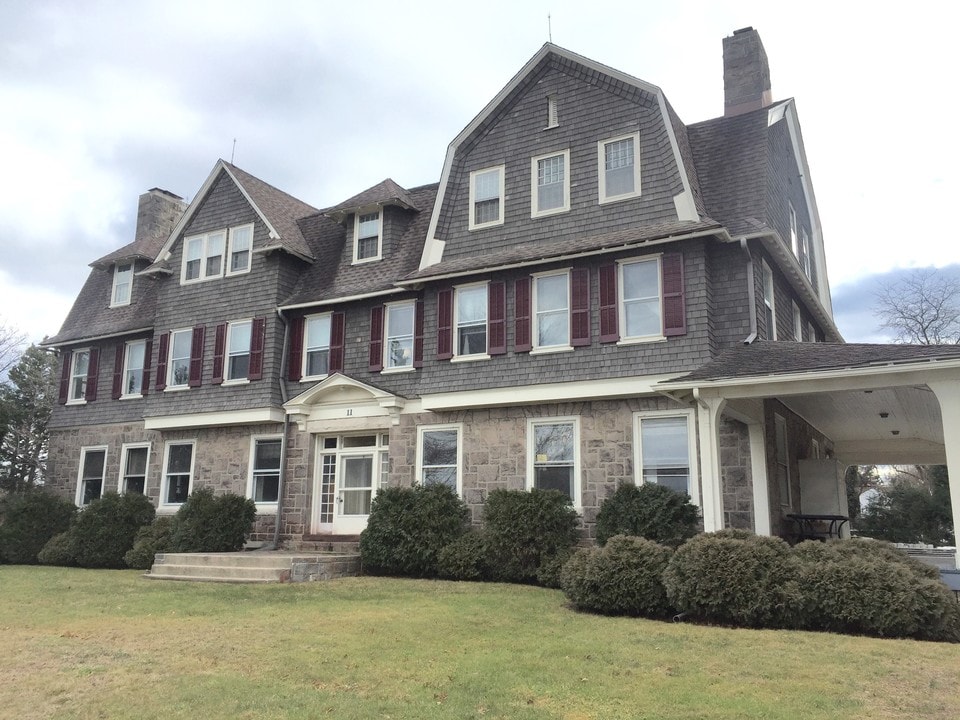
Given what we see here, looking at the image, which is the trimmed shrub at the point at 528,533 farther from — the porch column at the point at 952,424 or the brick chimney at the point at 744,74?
the brick chimney at the point at 744,74

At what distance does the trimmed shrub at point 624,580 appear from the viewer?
31.1 ft

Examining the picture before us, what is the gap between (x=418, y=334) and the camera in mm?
16609

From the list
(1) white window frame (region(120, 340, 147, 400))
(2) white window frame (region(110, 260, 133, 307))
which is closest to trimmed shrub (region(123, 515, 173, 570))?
(1) white window frame (region(120, 340, 147, 400))

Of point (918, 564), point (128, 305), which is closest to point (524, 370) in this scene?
point (918, 564)

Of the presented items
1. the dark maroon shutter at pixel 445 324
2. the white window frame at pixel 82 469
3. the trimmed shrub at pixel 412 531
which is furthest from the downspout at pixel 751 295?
the white window frame at pixel 82 469

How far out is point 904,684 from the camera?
20.1 feet

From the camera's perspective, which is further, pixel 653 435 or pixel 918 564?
pixel 653 435

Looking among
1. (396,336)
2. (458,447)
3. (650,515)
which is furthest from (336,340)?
(650,515)

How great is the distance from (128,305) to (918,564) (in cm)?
2041

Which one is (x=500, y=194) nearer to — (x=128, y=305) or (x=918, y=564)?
(x=918, y=564)

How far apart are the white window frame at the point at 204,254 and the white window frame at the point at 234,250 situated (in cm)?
8

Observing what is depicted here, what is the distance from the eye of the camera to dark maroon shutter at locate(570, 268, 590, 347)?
46.4ft

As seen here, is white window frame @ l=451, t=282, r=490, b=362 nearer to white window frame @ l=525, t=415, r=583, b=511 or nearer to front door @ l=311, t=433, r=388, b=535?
white window frame @ l=525, t=415, r=583, b=511

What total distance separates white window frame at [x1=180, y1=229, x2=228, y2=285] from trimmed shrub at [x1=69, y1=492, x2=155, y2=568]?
5.72 m
